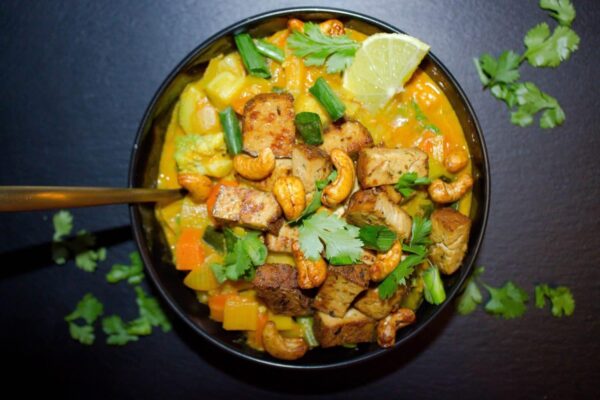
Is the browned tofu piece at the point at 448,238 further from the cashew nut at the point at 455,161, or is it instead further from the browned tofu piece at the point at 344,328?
the browned tofu piece at the point at 344,328

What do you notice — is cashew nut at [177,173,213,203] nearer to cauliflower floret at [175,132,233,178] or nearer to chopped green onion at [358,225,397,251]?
cauliflower floret at [175,132,233,178]

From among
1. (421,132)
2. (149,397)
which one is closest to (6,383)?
(149,397)

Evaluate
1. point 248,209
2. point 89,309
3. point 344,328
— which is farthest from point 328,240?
point 89,309

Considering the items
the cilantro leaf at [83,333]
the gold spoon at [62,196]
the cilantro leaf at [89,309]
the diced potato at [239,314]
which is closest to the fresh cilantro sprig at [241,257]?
the diced potato at [239,314]

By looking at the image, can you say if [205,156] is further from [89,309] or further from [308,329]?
[89,309]

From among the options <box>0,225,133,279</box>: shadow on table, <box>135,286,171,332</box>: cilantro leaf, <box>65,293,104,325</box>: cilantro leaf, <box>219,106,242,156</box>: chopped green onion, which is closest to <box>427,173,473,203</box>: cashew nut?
<box>219,106,242,156</box>: chopped green onion

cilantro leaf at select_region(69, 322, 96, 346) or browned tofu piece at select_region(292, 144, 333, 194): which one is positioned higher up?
browned tofu piece at select_region(292, 144, 333, 194)
